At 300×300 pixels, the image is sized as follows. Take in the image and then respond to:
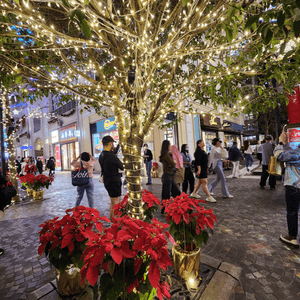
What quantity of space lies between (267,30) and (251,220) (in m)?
4.31

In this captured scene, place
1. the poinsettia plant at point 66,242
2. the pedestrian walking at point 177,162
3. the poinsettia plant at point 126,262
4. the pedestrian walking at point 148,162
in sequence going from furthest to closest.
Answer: the pedestrian walking at point 148,162 → the pedestrian walking at point 177,162 → the poinsettia plant at point 66,242 → the poinsettia plant at point 126,262

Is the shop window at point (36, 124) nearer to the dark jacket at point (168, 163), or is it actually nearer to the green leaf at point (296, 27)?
the dark jacket at point (168, 163)

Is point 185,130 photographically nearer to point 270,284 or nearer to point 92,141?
point 92,141

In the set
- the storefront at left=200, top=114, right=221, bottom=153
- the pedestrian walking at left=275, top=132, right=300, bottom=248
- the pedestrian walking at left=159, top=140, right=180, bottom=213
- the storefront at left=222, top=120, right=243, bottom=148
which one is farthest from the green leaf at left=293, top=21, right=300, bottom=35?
the storefront at left=222, top=120, right=243, bottom=148

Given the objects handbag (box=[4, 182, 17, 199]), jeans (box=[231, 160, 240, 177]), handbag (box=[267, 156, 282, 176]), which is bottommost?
jeans (box=[231, 160, 240, 177])

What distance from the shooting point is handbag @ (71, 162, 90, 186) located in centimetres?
479

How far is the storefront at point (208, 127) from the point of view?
57.9 ft

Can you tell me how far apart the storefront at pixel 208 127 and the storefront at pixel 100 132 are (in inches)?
328

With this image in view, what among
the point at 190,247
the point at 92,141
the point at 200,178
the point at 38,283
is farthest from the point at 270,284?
the point at 92,141

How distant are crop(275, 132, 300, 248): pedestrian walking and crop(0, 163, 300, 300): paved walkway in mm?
272

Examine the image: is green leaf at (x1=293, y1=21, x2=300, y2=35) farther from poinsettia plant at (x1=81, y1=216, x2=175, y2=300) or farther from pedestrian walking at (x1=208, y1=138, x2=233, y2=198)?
pedestrian walking at (x1=208, y1=138, x2=233, y2=198)

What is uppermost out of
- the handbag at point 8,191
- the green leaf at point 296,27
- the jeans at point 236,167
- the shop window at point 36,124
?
the shop window at point 36,124

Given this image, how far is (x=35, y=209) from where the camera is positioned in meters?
6.52

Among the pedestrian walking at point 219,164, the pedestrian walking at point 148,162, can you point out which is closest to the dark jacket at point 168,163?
the pedestrian walking at point 219,164
